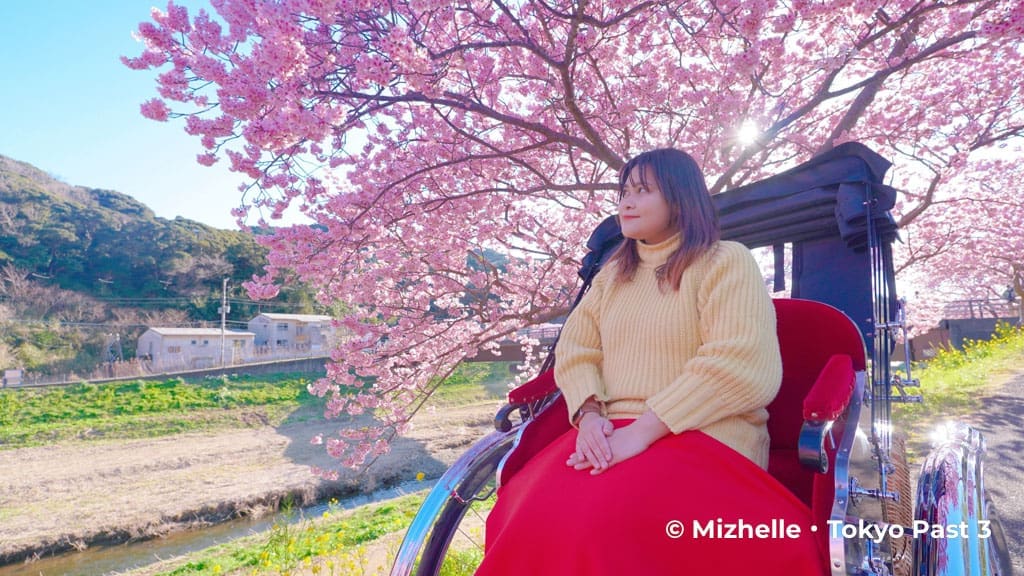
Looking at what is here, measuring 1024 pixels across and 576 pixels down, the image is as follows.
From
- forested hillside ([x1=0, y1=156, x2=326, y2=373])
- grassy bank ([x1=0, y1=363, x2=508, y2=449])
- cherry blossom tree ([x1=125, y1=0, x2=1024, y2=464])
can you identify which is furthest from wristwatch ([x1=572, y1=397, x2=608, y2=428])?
forested hillside ([x1=0, y1=156, x2=326, y2=373])

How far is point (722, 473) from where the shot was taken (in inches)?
46.8

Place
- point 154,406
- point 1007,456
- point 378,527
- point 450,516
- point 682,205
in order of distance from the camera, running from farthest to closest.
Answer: point 154,406 < point 378,527 < point 1007,456 < point 450,516 < point 682,205

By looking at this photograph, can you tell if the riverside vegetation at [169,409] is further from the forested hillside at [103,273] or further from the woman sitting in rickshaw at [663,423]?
the woman sitting in rickshaw at [663,423]

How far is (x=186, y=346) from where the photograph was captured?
86.4ft

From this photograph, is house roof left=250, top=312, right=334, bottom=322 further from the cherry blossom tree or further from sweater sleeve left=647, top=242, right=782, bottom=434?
sweater sleeve left=647, top=242, right=782, bottom=434

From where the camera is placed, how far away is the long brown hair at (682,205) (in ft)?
4.93

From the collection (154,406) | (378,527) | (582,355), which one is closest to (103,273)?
(154,406)

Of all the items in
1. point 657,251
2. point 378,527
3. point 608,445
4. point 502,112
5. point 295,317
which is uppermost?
point 502,112

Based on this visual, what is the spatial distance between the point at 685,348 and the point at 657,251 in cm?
32

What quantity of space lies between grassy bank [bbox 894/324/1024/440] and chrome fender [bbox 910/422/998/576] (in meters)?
3.72

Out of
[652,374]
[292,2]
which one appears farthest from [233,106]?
[652,374]

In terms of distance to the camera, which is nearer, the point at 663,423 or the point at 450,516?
the point at 663,423

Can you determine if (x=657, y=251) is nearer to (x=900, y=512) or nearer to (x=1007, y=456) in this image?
(x=900, y=512)

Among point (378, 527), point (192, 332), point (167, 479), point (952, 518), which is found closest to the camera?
point (952, 518)
